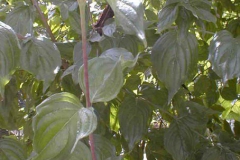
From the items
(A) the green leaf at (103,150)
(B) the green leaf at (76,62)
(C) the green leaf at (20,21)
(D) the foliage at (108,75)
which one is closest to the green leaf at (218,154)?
(D) the foliage at (108,75)

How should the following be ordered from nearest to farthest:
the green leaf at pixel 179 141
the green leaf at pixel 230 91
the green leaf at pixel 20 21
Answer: the green leaf at pixel 20 21 → the green leaf at pixel 179 141 → the green leaf at pixel 230 91

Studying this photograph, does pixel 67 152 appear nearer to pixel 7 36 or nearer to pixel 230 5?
pixel 7 36

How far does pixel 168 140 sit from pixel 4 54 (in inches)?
18.9

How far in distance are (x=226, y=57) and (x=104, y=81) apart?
34 centimetres

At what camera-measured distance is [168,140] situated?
101cm

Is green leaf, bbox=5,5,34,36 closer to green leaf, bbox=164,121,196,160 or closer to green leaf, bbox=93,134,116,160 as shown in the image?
green leaf, bbox=93,134,116,160

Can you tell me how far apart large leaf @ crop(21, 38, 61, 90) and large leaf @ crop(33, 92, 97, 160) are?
249 millimetres

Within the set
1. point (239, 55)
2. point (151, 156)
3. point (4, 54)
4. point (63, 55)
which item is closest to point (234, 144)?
point (151, 156)

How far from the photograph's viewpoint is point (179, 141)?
3.27 ft

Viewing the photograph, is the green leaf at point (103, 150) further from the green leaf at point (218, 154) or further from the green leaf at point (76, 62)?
the green leaf at point (218, 154)

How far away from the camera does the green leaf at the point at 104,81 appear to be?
565 millimetres

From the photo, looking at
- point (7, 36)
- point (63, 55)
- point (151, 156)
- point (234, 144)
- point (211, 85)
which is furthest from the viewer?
point (211, 85)

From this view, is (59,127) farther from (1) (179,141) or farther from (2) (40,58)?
(1) (179,141)

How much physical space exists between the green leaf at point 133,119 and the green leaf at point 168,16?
0.23 meters
